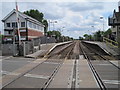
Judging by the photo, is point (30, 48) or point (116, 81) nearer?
point (116, 81)

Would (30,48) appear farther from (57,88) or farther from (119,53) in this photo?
(57,88)

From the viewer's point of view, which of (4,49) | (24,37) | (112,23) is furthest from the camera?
(24,37)

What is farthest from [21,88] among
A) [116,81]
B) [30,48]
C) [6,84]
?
[30,48]

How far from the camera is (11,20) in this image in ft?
190

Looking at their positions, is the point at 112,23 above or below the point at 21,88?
above

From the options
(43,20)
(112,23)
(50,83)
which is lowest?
(50,83)

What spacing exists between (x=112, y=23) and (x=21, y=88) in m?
16.5

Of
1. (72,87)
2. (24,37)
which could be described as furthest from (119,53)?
(24,37)

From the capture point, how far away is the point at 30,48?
29016 millimetres

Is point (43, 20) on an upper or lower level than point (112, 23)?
upper

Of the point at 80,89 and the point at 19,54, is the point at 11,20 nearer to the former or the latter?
the point at 19,54

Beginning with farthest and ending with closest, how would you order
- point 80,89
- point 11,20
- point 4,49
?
point 11,20 → point 4,49 → point 80,89

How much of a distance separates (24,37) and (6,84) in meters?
45.2

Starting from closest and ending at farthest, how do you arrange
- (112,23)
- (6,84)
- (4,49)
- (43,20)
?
(6,84) → (112,23) → (4,49) → (43,20)
